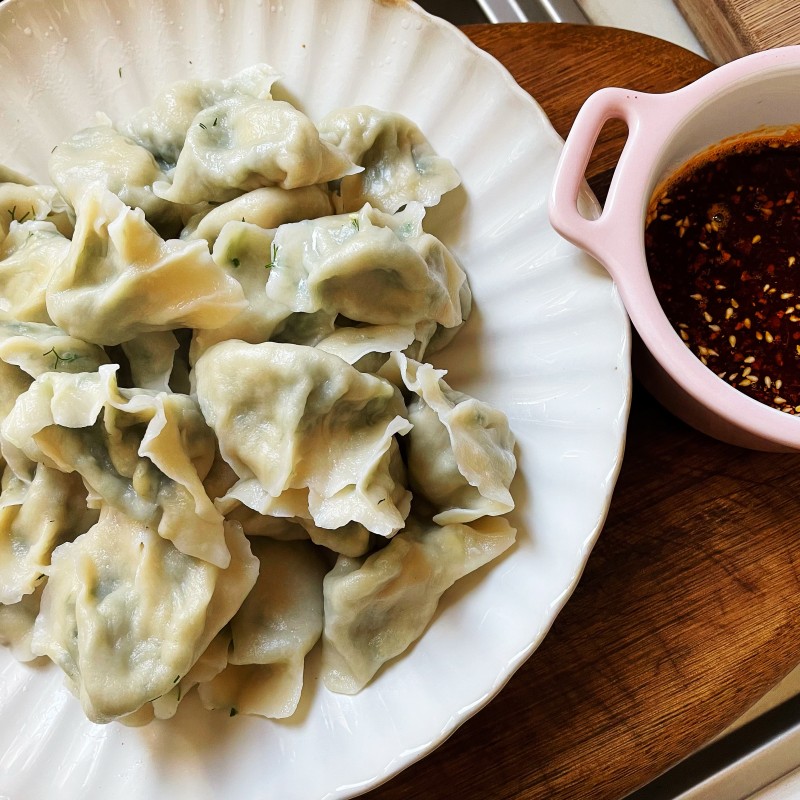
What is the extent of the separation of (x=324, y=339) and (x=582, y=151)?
1.51ft

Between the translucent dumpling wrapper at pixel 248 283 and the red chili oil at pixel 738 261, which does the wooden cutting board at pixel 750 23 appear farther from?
the translucent dumpling wrapper at pixel 248 283

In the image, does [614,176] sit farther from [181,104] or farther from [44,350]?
[44,350]

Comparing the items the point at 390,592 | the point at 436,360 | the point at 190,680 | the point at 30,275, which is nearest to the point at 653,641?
the point at 390,592

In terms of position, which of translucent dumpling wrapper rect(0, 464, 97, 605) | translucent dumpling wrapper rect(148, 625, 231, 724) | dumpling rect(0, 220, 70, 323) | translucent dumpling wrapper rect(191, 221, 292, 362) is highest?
dumpling rect(0, 220, 70, 323)

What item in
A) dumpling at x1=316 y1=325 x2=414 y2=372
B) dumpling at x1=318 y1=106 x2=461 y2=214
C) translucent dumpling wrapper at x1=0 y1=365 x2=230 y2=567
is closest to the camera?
translucent dumpling wrapper at x1=0 y1=365 x2=230 y2=567

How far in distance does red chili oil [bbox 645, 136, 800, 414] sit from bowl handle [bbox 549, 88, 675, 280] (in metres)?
0.13

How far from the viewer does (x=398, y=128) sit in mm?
1215

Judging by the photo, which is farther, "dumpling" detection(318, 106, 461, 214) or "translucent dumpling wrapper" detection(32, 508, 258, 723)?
"dumpling" detection(318, 106, 461, 214)

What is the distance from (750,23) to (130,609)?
1514 millimetres

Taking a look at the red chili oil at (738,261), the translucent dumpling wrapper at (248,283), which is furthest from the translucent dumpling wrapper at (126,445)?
the red chili oil at (738,261)

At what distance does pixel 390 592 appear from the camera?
1039 millimetres

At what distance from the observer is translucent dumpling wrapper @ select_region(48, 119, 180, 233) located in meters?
1.16

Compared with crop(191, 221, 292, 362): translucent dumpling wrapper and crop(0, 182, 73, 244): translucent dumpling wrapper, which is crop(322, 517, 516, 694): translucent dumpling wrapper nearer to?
crop(191, 221, 292, 362): translucent dumpling wrapper

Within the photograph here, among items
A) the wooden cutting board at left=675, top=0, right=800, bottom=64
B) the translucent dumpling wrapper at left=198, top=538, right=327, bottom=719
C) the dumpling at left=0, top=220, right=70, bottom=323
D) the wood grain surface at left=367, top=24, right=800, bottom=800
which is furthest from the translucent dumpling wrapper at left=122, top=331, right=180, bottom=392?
the wooden cutting board at left=675, top=0, right=800, bottom=64
